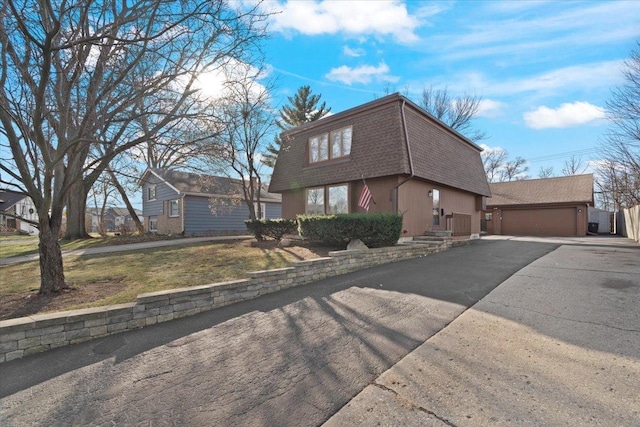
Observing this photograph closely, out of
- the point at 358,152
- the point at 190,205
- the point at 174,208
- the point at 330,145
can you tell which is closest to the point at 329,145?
the point at 330,145

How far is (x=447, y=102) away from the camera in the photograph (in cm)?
2569

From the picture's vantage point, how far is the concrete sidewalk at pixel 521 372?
221 cm

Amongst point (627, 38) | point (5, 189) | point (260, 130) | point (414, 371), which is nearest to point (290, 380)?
point (414, 371)

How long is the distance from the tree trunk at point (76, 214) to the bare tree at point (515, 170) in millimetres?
42269

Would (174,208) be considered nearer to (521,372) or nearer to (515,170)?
(521,372)

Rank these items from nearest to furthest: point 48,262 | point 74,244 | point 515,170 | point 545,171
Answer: point 48,262
point 74,244
point 515,170
point 545,171

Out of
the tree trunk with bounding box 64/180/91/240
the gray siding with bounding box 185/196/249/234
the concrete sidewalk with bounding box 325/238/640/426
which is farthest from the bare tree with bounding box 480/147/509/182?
the tree trunk with bounding box 64/180/91/240

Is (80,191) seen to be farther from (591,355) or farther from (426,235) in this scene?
(591,355)

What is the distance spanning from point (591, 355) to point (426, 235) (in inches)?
371

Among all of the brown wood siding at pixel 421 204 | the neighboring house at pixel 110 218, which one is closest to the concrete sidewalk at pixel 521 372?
the brown wood siding at pixel 421 204

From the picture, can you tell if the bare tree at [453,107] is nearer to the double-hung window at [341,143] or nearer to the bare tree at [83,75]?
the double-hung window at [341,143]

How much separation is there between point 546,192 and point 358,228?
833 inches

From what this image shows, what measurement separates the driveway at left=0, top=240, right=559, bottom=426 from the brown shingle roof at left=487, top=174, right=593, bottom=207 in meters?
21.0

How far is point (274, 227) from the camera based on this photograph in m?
11.4
